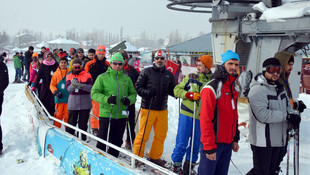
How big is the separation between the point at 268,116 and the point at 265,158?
0.59 m

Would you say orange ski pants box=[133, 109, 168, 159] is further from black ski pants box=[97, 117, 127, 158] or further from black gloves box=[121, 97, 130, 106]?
black gloves box=[121, 97, 130, 106]

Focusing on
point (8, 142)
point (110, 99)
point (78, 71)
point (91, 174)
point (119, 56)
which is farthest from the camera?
point (8, 142)

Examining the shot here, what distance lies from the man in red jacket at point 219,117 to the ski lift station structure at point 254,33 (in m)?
3.86

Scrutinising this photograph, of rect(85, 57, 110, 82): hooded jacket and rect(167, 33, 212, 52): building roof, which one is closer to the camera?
rect(85, 57, 110, 82): hooded jacket

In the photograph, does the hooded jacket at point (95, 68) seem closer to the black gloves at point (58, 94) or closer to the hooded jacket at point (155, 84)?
the black gloves at point (58, 94)

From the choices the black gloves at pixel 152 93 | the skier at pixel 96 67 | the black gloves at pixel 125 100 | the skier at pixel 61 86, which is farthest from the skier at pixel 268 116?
the skier at pixel 61 86

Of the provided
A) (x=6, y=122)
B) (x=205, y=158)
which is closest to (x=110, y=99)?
(x=205, y=158)

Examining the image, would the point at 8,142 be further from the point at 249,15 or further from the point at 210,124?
the point at 249,15

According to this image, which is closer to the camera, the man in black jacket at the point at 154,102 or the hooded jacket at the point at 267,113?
Result: the hooded jacket at the point at 267,113

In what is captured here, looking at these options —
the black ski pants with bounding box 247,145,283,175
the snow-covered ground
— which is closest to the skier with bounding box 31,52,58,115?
the snow-covered ground

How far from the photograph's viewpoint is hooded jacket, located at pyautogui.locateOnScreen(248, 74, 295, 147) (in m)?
3.10

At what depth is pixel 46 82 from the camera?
6.52 m

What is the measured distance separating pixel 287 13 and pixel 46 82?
6122 mm

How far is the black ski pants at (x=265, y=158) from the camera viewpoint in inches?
128
